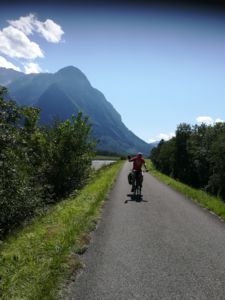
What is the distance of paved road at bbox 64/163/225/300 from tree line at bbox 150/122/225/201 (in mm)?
16872

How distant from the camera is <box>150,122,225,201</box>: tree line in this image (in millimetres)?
29016

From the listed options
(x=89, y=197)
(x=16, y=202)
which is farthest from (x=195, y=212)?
(x=16, y=202)

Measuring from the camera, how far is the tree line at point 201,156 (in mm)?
29016

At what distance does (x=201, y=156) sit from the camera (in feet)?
120

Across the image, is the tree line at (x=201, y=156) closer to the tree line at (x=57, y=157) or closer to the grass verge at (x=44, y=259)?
the tree line at (x=57, y=157)

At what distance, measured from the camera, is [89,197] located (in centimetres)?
1783

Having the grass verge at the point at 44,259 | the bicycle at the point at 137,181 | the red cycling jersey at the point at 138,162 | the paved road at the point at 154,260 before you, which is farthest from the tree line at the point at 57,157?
the paved road at the point at 154,260

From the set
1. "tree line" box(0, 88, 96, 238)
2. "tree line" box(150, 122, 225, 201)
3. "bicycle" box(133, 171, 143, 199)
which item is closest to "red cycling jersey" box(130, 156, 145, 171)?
"bicycle" box(133, 171, 143, 199)

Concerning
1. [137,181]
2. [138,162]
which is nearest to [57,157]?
[138,162]

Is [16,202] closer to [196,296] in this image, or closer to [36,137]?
[196,296]

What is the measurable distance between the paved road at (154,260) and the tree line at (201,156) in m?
16.9

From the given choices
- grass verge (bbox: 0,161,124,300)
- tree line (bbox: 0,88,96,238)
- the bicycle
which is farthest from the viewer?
tree line (bbox: 0,88,96,238)

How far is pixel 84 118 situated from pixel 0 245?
790 inches

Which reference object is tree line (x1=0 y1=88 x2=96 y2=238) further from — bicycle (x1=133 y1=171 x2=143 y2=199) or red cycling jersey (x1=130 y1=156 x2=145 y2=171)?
red cycling jersey (x1=130 y1=156 x2=145 y2=171)
